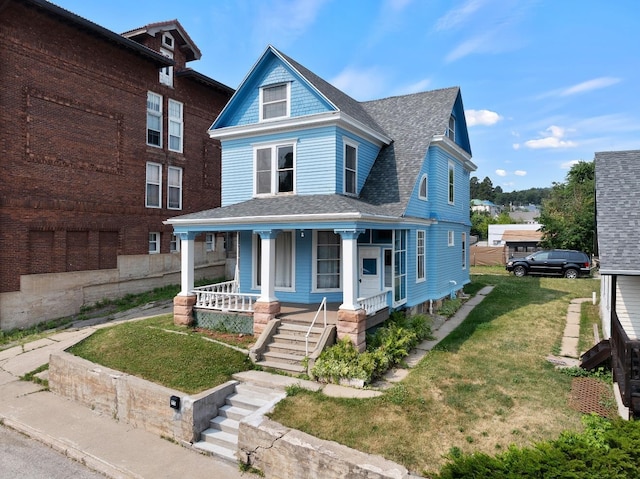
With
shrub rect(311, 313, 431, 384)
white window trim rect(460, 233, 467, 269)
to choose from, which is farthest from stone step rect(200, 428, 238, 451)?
white window trim rect(460, 233, 467, 269)

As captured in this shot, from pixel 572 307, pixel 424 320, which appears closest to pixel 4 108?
pixel 424 320

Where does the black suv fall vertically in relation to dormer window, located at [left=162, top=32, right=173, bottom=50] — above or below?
Answer: below

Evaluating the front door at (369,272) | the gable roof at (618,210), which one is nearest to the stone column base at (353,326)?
the front door at (369,272)

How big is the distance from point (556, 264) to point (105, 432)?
1088 inches

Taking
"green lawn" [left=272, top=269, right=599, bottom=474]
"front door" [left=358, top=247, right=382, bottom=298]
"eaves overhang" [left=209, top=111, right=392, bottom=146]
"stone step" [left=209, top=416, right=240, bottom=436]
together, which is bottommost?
"stone step" [left=209, top=416, right=240, bottom=436]

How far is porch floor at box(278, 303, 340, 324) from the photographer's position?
11961 mm

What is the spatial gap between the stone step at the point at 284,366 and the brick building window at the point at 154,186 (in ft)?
50.4

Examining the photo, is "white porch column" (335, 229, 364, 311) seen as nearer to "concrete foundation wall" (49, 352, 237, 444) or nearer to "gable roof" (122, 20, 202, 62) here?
"concrete foundation wall" (49, 352, 237, 444)

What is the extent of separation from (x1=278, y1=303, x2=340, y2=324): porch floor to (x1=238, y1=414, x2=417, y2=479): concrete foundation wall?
4.25 meters

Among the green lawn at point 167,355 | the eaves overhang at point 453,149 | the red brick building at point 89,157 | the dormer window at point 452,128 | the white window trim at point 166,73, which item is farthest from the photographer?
the white window trim at point 166,73

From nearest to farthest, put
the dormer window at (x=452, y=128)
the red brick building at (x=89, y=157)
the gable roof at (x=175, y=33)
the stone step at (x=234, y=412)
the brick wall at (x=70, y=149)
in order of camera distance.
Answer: the stone step at (x=234, y=412) → the brick wall at (x=70, y=149) → the red brick building at (x=89, y=157) → the dormer window at (x=452, y=128) → the gable roof at (x=175, y=33)

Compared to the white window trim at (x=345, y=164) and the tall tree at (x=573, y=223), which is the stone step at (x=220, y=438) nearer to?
the white window trim at (x=345, y=164)

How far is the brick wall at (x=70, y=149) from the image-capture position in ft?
54.1

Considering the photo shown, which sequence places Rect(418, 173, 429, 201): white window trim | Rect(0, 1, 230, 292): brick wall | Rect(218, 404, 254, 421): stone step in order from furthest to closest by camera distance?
Rect(0, 1, 230, 292): brick wall
Rect(418, 173, 429, 201): white window trim
Rect(218, 404, 254, 421): stone step
